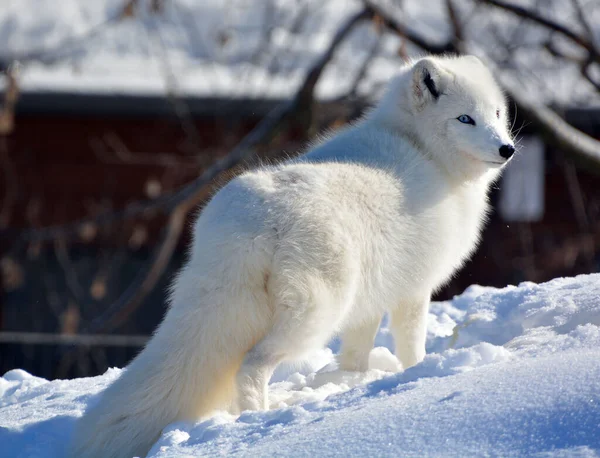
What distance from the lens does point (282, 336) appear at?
3.06m

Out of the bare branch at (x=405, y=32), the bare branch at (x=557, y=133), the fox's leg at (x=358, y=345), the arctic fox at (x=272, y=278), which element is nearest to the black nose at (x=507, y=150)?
the arctic fox at (x=272, y=278)

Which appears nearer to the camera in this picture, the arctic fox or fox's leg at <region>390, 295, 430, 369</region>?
the arctic fox

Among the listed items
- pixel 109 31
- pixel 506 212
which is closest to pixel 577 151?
pixel 506 212

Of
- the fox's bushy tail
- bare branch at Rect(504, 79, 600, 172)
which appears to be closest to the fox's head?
the fox's bushy tail

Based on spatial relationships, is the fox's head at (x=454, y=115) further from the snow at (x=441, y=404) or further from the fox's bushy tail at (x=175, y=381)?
the fox's bushy tail at (x=175, y=381)

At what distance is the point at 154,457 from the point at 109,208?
690 cm

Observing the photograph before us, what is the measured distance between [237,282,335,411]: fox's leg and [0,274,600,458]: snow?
132 millimetres

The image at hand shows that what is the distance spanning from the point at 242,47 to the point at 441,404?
8000 millimetres

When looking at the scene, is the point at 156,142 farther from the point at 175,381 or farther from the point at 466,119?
the point at 175,381

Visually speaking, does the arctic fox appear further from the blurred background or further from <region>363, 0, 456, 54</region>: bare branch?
the blurred background

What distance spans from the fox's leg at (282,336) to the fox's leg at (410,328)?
29.5 inches

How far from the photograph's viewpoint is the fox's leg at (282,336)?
3043 mm

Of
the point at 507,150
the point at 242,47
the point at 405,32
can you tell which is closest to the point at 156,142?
the point at 242,47

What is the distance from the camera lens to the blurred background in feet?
28.1
